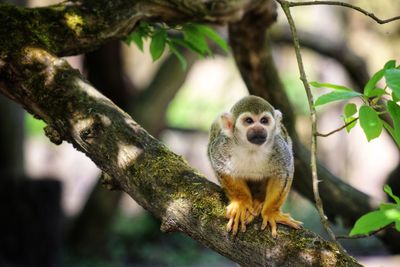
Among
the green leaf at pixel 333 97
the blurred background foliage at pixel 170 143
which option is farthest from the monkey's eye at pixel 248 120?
the blurred background foliage at pixel 170 143

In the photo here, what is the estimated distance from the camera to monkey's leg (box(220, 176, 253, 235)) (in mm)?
2371

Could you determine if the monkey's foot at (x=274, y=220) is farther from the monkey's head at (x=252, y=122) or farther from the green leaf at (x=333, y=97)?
the green leaf at (x=333, y=97)

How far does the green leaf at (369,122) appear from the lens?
188 centimetres

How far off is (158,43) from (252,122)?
0.74 meters

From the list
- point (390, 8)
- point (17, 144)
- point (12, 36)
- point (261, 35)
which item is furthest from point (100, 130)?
point (390, 8)

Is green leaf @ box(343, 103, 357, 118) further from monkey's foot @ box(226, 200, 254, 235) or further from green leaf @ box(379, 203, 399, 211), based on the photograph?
monkey's foot @ box(226, 200, 254, 235)

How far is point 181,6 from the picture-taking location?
3439 millimetres

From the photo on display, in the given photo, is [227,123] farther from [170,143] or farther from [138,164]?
[170,143]

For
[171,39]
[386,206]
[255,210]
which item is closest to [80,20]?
[171,39]

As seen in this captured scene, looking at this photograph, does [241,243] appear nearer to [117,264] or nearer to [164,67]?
[164,67]

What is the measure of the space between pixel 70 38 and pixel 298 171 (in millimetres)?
2095

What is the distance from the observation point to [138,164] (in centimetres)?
254

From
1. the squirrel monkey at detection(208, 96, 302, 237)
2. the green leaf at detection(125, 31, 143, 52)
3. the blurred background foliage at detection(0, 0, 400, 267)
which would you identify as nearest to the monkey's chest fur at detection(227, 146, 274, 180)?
the squirrel monkey at detection(208, 96, 302, 237)

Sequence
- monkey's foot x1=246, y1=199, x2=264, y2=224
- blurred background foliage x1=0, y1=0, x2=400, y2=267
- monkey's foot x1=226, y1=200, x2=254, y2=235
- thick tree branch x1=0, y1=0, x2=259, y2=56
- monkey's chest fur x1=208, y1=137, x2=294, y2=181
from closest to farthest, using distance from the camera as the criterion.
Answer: monkey's foot x1=226, y1=200, x2=254, y2=235 → monkey's foot x1=246, y1=199, x2=264, y2=224 → thick tree branch x1=0, y1=0, x2=259, y2=56 → monkey's chest fur x1=208, y1=137, x2=294, y2=181 → blurred background foliage x1=0, y1=0, x2=400, y2=267
